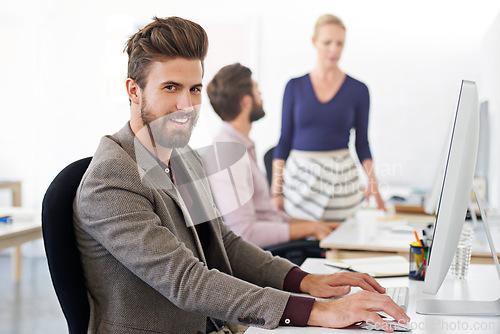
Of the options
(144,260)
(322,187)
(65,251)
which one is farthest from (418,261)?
(322,187)

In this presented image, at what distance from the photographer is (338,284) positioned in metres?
1.26

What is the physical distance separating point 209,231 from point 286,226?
907 millimetres

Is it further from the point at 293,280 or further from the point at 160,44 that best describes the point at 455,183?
the point at 160,44

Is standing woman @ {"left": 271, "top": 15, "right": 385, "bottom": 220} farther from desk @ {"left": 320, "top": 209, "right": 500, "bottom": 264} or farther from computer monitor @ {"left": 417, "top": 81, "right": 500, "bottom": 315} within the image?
computer monitor @ {"left": 417, "top": 81, "right": 500, "bottom": 315}

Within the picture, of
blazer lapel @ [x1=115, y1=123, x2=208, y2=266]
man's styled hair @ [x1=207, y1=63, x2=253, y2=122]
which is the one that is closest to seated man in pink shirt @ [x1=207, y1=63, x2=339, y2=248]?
man's styled hair @ [x1=207, y1=63, x2=253, y2=122]

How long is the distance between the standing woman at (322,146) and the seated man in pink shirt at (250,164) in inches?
18.0

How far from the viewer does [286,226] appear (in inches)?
87.7

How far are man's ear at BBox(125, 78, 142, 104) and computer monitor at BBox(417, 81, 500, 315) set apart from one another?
63cm

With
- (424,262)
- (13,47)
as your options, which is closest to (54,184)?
(424,262)

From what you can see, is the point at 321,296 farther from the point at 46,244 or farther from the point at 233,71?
the point at 233,71

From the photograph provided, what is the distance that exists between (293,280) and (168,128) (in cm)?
46

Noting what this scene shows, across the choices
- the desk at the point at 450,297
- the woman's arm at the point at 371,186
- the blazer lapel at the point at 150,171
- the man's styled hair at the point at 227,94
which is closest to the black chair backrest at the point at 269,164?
the woman's arm at the point at 371,186

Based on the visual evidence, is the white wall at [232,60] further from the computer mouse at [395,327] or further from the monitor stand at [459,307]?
the computer mouse at [395,327]

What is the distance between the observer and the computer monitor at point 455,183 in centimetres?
97
